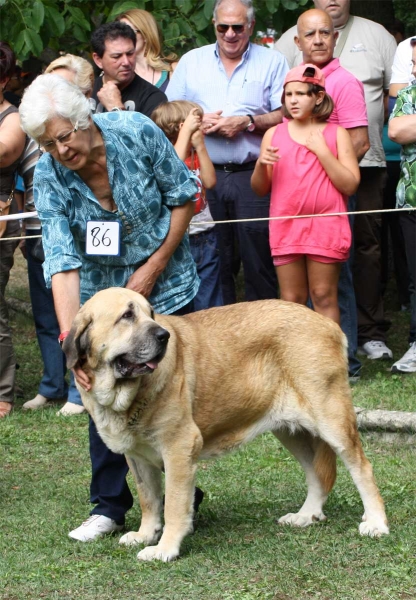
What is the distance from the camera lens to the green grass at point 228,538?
170 inches

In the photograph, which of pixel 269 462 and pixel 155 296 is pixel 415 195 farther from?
pixel 155 296

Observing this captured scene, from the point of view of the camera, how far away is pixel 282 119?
805 centimetres

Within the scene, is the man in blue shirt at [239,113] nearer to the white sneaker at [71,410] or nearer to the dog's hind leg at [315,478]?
the white sneaker at [71,410]

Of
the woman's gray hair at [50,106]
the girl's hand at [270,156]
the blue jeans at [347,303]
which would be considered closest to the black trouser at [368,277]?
the blue jeans at [347,303]

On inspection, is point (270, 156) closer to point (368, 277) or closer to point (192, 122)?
point (192, 122)

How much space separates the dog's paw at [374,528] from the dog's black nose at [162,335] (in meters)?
1.44

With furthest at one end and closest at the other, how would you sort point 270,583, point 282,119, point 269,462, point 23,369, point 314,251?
1. point 23,369
2. point 282,119
3. point 314,251
4. point 269,462
5. point 270,583

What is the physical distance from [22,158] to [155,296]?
312cm

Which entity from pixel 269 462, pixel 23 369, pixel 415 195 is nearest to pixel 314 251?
pixel 415 195

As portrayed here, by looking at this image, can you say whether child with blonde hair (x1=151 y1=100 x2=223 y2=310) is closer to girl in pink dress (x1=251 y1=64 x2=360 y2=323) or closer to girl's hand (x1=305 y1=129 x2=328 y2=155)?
girl in pink dress (x1=251 y1=64 x2=360 y2=323)

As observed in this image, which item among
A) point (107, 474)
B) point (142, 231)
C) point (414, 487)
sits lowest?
point (414, 487)

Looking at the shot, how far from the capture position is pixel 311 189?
736 centimetres

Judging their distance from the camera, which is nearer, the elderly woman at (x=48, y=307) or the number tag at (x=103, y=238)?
the number tag at (x=103, y=238)

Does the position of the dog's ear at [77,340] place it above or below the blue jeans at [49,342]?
above
